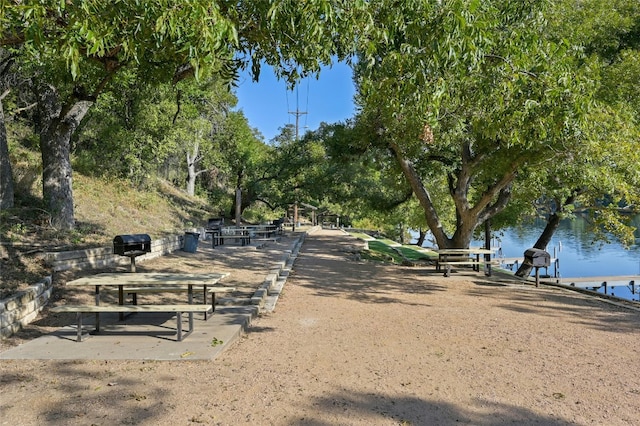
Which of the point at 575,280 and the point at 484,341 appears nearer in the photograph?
the point at 484,341

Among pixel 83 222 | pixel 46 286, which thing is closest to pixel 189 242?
pixel 83 222

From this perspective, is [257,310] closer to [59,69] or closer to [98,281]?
[98,281]

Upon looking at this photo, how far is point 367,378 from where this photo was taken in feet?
12.6

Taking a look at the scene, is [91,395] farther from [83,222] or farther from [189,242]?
[189,242]

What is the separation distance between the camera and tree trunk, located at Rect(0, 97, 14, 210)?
27.3ft

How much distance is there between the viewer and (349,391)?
11.7ft

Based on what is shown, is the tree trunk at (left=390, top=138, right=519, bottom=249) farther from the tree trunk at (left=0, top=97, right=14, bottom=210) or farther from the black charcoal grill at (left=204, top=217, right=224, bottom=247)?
the tree trunk at (left=0, top=97, right=14, bottom=210)

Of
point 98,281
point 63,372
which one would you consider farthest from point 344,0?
point 63,372

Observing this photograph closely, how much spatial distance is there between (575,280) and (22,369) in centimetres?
2133

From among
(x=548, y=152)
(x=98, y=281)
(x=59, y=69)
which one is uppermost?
(x=59, y=69)

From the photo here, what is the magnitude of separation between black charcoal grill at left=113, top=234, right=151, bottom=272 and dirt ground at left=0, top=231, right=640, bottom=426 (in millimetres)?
2196

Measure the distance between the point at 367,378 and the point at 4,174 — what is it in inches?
329

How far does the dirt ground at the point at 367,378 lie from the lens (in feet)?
10.2

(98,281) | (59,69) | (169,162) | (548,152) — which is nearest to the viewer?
(98,281)
